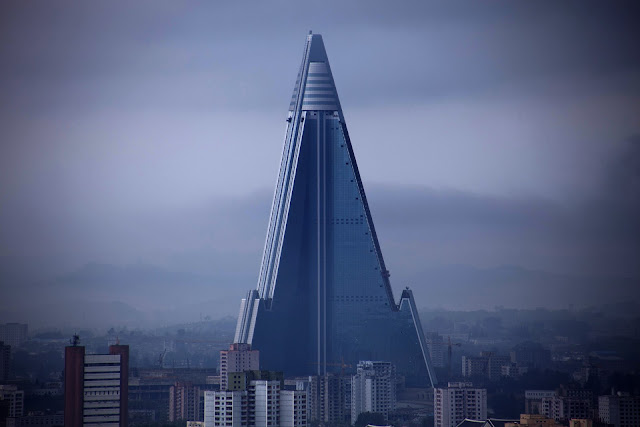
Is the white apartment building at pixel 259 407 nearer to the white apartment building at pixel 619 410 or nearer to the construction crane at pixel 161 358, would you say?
the white apartment building at pixel 619 410

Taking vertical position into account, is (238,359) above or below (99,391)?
above

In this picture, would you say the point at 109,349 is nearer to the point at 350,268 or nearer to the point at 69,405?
the point at 69,405

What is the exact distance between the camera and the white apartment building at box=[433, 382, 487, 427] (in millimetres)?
36188

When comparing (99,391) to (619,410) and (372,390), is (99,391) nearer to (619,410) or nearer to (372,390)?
(372,390)

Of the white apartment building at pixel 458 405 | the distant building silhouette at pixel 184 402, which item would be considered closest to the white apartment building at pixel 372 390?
the white apartment building at pixel 458 405

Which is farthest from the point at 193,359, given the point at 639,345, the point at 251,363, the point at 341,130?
the point at 639,345

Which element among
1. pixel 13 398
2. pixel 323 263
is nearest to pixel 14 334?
pixel 13 398

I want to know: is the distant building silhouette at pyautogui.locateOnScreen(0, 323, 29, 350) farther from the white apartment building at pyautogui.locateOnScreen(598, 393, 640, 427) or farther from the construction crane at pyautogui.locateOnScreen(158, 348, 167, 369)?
the white apartment building at pyautogui.locateOnScreen(598, 393, 640, 427)

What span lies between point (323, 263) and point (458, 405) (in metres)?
6.06

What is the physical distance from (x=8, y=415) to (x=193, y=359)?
6.12 m

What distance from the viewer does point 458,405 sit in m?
36.7

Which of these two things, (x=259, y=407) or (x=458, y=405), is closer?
(x=259, y=407)

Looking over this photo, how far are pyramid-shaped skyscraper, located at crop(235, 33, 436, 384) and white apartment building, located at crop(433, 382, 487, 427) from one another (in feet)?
12.4

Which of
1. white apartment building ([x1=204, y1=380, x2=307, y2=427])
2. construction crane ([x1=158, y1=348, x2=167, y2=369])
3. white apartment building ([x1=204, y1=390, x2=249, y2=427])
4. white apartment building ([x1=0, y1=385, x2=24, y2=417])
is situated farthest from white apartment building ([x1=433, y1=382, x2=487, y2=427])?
white apartment building ([x1=0, y1=385, x2=24, y2=417])
